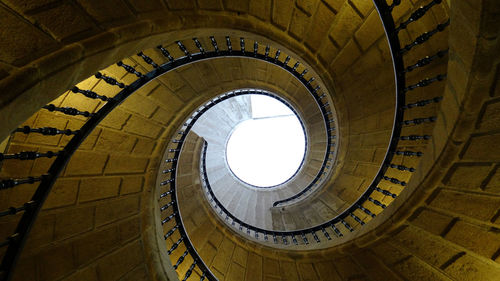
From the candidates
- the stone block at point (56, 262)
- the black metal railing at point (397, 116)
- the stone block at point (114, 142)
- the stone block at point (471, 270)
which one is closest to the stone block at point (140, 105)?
the stone block at point (114, 142)

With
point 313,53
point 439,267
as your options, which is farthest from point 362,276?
point 313,53

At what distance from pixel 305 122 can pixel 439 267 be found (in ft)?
15.1

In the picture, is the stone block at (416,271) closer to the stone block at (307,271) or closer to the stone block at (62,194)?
the stone block at (307,271)

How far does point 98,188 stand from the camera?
295cm

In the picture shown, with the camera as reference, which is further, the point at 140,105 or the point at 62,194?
the point at 140,105

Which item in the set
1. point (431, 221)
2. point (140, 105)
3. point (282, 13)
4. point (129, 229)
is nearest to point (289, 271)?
point (431, 221)

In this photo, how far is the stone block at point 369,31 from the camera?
8.56ft

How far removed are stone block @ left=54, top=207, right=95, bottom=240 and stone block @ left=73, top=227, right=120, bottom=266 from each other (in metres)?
0.13

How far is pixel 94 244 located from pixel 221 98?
3.47m

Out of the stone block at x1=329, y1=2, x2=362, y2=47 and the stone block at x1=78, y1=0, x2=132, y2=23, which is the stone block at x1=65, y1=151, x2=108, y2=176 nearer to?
the stone block at x1=78, y1=0, x2=132, y2=23

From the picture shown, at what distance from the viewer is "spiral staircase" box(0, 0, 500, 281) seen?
60.6 inches

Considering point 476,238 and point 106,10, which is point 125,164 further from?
point 476,238

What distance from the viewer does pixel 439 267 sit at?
2508 millimetres

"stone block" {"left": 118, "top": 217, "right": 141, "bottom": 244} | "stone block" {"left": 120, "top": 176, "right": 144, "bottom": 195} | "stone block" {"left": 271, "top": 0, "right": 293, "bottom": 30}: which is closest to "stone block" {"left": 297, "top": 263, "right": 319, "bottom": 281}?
"stone block" {"left": 118, "top": 217, "right": 141, "bottom": 244}
